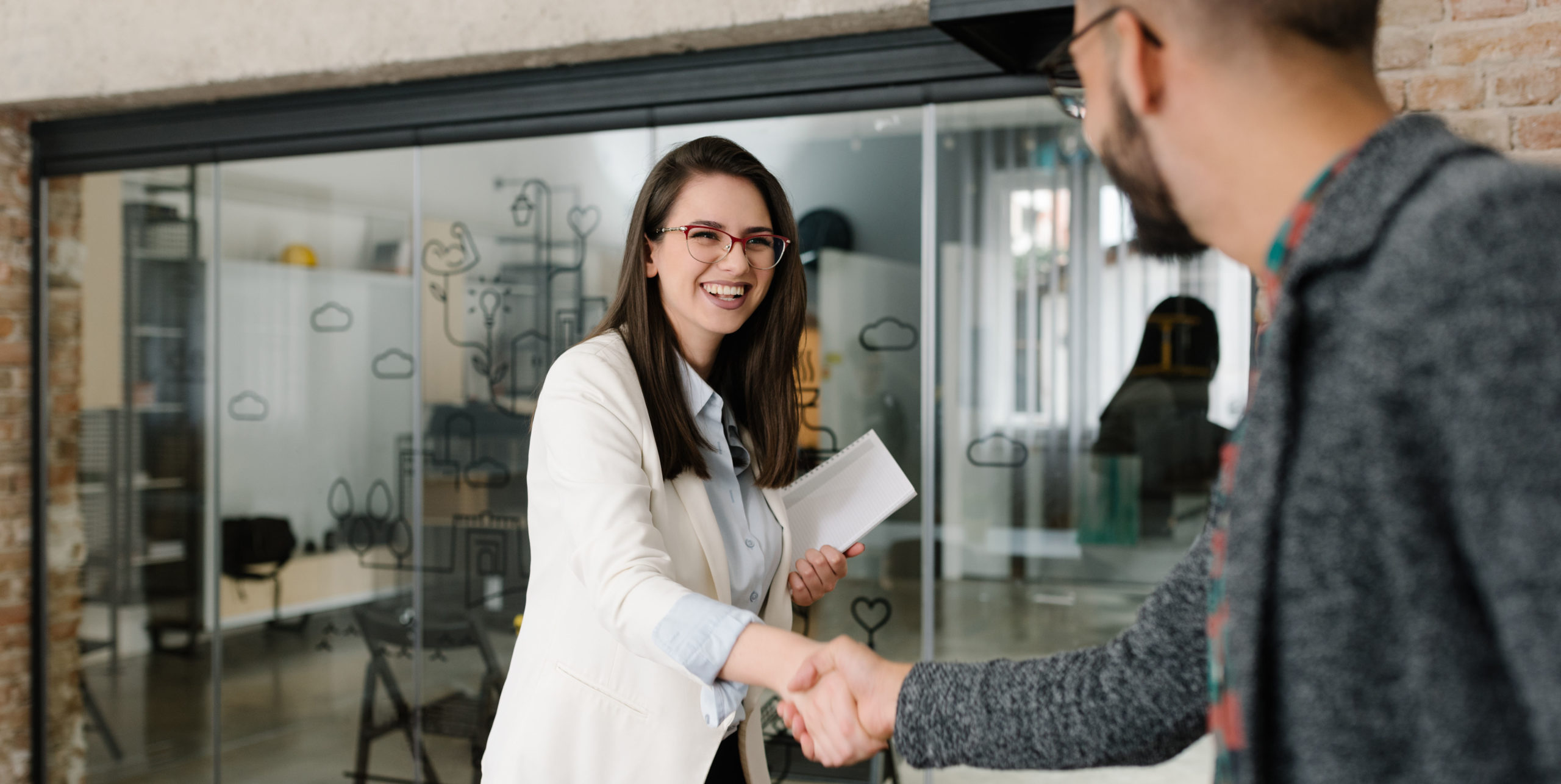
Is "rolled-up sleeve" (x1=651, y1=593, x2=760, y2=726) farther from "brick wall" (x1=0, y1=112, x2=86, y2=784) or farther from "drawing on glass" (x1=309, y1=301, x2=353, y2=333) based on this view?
"brick wall" (x1=0, y1=112, x2=86, y2=784)

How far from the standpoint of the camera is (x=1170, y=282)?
2.46m

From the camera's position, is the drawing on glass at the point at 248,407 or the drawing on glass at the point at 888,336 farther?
the drawing on glass at the point at 248,407

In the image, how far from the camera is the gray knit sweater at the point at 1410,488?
52cm

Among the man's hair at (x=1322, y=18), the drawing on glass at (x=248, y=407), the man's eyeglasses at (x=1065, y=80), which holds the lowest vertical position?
the drawing on glass at (x=248, y=407)

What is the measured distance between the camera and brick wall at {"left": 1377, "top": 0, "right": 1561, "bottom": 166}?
1.93 m

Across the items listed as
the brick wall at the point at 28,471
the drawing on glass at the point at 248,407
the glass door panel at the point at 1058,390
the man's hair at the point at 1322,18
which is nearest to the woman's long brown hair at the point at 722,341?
the glass door panel at the point at 1058,390

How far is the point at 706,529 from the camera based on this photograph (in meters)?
1.54

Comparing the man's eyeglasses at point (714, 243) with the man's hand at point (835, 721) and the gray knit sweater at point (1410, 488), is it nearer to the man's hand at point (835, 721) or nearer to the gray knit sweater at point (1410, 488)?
the man's hand at point (835, 721)

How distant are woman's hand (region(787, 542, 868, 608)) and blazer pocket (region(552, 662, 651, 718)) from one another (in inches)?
13.2

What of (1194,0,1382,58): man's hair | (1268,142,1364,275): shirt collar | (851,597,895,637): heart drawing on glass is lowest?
(851,597,895,637): heart drawing on glass

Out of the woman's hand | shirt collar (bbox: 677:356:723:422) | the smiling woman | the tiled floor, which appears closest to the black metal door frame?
the tiled floor

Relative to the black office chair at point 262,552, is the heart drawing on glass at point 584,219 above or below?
above

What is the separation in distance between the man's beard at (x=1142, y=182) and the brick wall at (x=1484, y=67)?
4.80 feet

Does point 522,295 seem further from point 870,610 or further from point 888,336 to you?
Result: point 870,610
